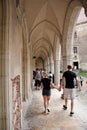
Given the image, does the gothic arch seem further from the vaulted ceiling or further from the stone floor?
the stone floor

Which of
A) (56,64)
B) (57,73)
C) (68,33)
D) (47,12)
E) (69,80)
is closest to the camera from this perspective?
(69,80)

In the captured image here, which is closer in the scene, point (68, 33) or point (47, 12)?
point (68, 33)

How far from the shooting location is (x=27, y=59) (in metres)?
8.95

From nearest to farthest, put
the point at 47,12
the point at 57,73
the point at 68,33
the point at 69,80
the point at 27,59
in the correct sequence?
the point at 69,80, the point at 27,59, the point at 68,33, the point at 47,12, the point at 57,73

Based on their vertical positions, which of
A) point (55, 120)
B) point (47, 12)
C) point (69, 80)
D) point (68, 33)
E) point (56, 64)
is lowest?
point (55, 120)

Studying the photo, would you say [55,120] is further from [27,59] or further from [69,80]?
[27,59]

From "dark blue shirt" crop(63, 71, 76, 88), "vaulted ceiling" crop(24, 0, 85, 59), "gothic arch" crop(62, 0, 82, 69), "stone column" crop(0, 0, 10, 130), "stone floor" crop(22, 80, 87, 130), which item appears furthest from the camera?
"vaulted ceiling" crop(24, 0, 85, 59)

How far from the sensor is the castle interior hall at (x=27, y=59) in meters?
3.45

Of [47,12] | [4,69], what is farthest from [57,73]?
[4,69]

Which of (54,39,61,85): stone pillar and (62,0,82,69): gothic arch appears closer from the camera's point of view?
(62,0,82,69): gothic arch

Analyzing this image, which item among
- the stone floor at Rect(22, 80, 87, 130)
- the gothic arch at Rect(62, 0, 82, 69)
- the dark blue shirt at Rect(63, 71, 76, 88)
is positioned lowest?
the stone floor at Rect(22, 80, 87, 130)

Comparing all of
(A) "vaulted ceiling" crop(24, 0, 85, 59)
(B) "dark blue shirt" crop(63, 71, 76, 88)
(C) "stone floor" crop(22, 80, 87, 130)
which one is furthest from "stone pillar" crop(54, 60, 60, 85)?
(B) "dark blue shirt" crop(63, 71, 76, 88)

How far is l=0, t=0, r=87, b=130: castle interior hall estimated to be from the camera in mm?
3447

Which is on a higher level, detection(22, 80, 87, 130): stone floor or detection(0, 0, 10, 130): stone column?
detection(0, 0, 10, 130): stone column
